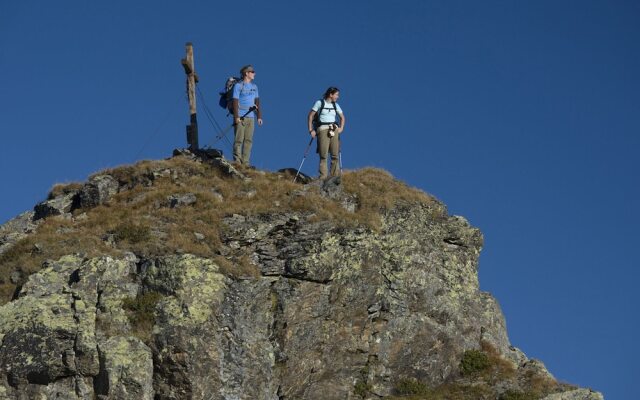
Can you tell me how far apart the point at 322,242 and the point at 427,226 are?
15.3 feet

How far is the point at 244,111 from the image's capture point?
38844 mm

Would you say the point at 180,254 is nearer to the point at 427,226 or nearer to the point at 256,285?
the point at 256,285

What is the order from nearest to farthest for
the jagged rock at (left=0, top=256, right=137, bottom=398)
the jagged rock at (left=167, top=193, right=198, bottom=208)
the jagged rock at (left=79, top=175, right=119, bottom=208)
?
the jagged rock at (left=0, top=256, right=137, bottom=398), the jagged rock at (left=167, top=193, right=198, bottom=208), the jagged rock at (left=79, top=175, right=119, bottom=208)

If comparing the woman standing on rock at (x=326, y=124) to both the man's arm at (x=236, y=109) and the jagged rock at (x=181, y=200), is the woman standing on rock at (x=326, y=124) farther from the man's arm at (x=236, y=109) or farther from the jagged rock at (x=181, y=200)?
the jagged rock at (x=181, y=200)

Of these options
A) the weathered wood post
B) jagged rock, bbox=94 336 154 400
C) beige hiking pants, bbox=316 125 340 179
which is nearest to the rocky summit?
jagged rock, bbox=94 336 154 400

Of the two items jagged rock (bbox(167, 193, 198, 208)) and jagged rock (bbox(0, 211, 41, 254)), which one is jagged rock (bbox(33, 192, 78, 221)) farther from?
jagged rock (bbox(167, 193, 198, 208))

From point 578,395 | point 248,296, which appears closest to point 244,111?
point 248,296

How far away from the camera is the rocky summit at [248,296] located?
2758 cm

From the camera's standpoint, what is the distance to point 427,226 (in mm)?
35438

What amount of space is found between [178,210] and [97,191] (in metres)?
3.71

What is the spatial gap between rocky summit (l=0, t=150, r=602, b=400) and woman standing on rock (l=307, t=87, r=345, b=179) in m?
1.90

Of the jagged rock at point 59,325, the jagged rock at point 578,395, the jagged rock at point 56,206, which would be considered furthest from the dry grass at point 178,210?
the jagged rock at point 578,395

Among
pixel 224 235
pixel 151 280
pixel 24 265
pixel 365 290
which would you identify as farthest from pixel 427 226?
pixel 24 265

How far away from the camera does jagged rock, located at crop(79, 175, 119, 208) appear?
36.3 metres
